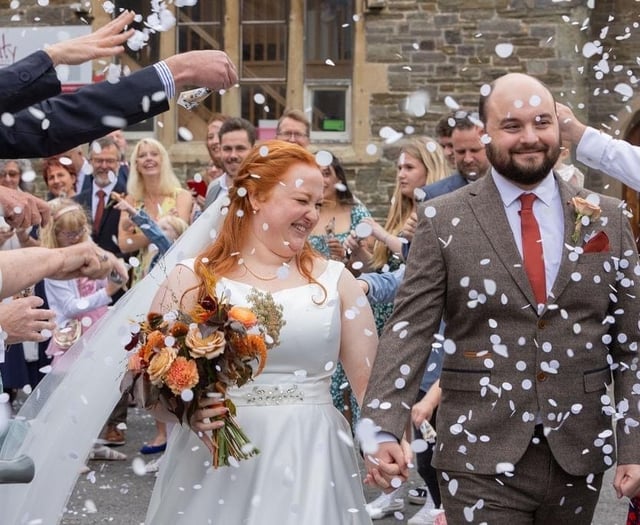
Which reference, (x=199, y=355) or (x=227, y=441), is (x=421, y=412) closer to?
(x=227, y=441)

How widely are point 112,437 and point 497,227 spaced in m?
5.21

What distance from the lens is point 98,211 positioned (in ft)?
31.9

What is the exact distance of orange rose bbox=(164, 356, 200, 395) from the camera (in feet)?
12.6

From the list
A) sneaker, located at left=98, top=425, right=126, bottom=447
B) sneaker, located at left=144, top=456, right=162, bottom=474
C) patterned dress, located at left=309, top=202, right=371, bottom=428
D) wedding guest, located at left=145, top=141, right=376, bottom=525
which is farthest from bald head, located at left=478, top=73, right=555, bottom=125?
sneaker, located at left=98, top=425, right=126, bottom=447

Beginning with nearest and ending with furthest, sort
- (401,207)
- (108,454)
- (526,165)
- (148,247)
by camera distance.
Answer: (526,165) < (401,207) < (108,454) < (148,247)

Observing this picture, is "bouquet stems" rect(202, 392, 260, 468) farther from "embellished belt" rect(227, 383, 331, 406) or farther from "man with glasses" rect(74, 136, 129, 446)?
"man with glasses" rect(74, 136, 129, 446)

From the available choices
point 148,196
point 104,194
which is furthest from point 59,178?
point 148,196

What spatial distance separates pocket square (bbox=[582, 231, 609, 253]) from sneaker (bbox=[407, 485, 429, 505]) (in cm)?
355

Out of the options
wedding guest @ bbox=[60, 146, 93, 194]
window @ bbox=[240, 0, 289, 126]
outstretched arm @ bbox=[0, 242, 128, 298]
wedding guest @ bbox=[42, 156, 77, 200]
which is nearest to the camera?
outstretched arm @ bbox=[0, 242, 128, 298]

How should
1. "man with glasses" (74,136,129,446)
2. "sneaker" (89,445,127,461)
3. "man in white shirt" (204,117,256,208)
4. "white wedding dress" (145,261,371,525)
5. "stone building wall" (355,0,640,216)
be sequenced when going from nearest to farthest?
"white wedding dress" (145,261,371,525)
"man in white shirt" (204,117,256,208)
"sneaker" (89,445,127,461)
"man with glasses" (74,136,129,446)
"stone building wall" (355,0,640,216)

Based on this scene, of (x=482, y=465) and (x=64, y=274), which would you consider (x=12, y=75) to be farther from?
(x=482, y=465)

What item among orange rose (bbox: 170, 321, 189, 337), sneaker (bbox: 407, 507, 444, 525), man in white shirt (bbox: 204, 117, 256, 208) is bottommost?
sneaker (bbox: 407, 507, 444, 525)

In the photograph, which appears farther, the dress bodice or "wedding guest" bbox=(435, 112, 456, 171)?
"wedding guest" bbox=(435, 112, 456, 171)

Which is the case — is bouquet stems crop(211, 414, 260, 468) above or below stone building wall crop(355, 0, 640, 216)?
above
